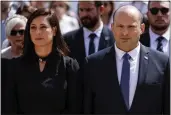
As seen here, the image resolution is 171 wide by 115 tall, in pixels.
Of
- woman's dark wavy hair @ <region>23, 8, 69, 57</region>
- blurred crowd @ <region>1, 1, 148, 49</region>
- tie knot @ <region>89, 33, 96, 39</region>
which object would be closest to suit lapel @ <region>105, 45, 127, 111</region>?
woman's dark wavy hair @ <region>23, 8, 69, 57</region>

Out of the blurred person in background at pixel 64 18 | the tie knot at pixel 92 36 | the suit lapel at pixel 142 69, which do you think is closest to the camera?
the suit lapel at pixel 142 69

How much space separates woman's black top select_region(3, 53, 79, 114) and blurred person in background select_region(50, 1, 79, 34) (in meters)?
4.39

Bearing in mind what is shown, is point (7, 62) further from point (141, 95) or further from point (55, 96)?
point (141, 95)

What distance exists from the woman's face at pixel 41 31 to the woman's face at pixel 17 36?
1124mm

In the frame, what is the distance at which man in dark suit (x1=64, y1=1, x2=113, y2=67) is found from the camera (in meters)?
6.54

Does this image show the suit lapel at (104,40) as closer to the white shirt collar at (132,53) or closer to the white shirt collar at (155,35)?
the white shirt collar at (155,35)

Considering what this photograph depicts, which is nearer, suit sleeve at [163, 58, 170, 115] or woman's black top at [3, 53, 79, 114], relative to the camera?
suit sleeve at [163, 58, 170, 115]

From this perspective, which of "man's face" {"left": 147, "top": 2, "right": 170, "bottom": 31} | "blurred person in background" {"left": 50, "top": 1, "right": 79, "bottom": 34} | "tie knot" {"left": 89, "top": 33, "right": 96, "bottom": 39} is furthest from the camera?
"blurred person in background" {"left": 50, "top": 1, "right": 79, "bottom": 34}

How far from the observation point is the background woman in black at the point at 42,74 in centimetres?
448

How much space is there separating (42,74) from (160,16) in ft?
8.18

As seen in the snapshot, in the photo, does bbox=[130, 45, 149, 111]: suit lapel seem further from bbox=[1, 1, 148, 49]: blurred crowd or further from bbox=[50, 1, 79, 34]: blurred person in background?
bbox=[50, 1, 79, 34]: blurred person in background

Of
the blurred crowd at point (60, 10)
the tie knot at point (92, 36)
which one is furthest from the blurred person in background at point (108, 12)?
the tie knot at point (92, 36)

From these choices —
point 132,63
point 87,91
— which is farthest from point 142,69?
point 87,91

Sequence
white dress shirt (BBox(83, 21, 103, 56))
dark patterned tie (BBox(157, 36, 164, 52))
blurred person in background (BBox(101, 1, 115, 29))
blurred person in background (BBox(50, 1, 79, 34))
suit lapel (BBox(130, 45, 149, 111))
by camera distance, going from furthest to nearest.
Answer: blurred person in background (BBox(50, 1, 79, 34)) → blurred person in background (BBox(101, 1, 115, 29)) → white dress shirt (BBox(83, 21, 103, 56)) → dark patterned tie (BBox(157, 36, 164, 52)) → suit lapel (BBox(130, 45, 149, 111))
